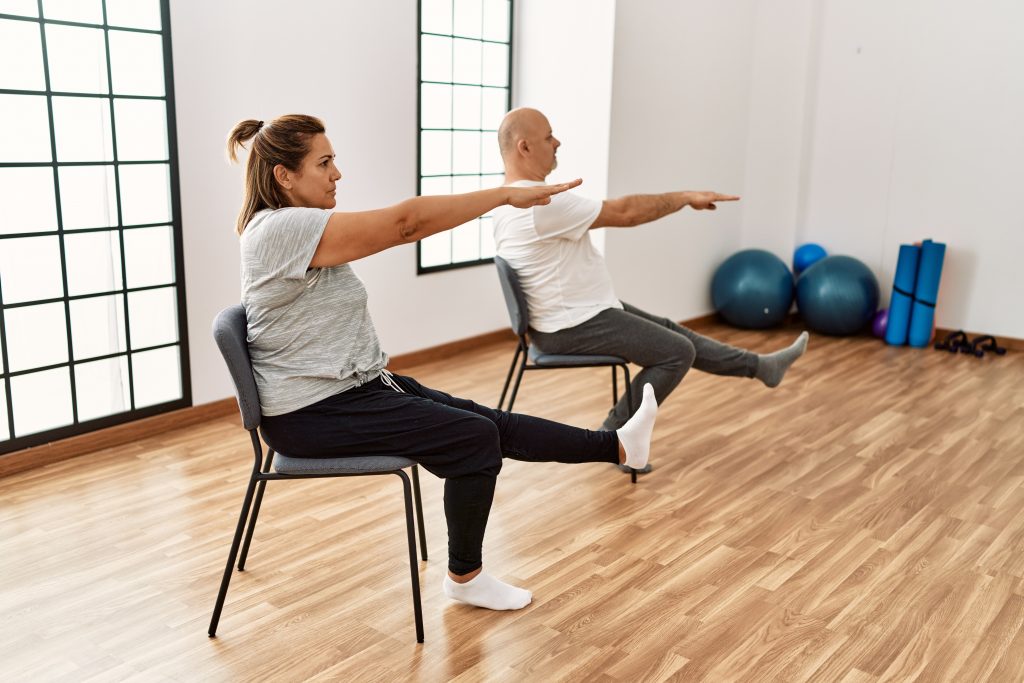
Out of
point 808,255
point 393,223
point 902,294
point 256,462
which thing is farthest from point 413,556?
point 808,255

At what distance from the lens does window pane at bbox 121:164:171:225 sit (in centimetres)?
353

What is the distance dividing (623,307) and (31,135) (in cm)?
211

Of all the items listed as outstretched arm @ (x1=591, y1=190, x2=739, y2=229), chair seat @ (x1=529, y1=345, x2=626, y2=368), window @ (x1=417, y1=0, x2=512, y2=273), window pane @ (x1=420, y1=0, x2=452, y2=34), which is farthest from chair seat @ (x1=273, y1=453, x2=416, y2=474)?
window pane @ (x1=420, y1=0, x2=452, y2=34)

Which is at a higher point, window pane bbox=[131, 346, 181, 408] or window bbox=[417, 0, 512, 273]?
window bbox=[417, 0, 512, 273]

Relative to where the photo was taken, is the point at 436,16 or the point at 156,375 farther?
the point at 436,16

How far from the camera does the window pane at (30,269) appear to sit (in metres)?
3.23

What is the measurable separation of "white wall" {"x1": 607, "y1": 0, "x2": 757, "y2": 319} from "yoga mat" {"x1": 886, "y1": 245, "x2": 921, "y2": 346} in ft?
3.54

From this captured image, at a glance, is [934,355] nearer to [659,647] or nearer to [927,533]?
[927,533]

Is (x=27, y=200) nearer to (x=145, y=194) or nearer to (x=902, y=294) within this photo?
(x=145, y=194)

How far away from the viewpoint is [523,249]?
3.24 m

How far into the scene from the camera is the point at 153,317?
3688 millimetres

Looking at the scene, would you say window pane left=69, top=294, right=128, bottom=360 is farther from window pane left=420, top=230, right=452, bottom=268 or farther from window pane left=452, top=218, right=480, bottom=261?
window pane left=452, top=218, right=480, bottom=261

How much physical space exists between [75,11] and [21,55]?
254mm

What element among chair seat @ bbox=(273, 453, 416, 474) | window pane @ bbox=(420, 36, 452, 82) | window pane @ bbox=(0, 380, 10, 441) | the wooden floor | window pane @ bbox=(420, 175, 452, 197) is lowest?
the wooden floor
